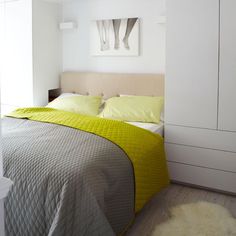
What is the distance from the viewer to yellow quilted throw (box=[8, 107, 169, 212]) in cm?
221

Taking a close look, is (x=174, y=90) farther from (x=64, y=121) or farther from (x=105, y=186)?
(x=105, y=186)

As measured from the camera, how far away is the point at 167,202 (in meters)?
2.63

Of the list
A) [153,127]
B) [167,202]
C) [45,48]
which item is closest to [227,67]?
[153,127]

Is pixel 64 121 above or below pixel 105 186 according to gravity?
above

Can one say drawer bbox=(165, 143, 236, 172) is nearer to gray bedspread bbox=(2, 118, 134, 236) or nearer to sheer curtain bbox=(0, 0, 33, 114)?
gray bedspread bbox=(2, 118, 134, 236)

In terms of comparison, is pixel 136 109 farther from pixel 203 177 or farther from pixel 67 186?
pixel 67 186

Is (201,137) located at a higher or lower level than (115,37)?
lower

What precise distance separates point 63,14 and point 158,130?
89.5 inches

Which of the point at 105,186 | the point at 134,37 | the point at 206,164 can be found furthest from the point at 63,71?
the point at 105,186

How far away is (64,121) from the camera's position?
2.57 meters

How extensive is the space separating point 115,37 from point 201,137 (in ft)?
5.41

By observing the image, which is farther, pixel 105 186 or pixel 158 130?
pixel 158 130

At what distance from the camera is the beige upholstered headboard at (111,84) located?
11.1ft

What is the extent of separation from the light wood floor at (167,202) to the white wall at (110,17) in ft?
4.59
